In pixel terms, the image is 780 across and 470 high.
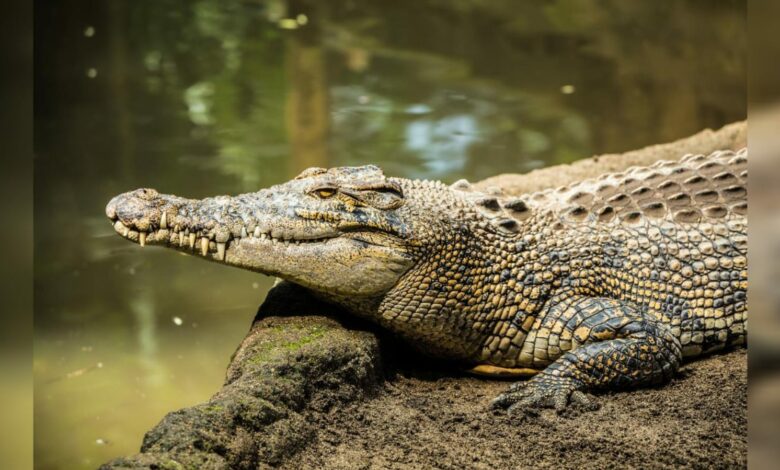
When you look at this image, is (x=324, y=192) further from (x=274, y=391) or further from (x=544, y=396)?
(x=544, y=396)

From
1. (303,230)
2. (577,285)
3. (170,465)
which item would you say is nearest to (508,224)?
(577,285)

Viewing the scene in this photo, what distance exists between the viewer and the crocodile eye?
312 centimetres

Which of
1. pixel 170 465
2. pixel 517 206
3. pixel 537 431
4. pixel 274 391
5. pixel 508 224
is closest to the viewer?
pixel 170 465

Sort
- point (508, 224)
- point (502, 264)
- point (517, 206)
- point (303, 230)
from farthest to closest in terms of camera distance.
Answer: point (517, 206) < point (508, 224) < point (502, 264) < point (303, 230)

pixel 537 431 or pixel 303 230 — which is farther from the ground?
pixel 303 230

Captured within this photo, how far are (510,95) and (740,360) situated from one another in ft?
17.0

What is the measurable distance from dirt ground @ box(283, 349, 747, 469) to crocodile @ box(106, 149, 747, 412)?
13 cm

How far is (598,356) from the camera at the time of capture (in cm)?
305

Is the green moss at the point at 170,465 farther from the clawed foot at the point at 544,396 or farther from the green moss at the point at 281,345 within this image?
the clawed foot at the point at 544,396

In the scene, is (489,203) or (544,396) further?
(489,203)

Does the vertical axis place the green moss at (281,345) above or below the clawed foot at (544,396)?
above

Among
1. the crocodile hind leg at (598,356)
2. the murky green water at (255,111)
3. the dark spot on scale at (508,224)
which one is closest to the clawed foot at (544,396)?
the crocodile hind leg at (598,356)

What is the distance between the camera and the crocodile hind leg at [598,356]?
9.65ft

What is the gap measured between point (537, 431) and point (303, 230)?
1165 millimetres
